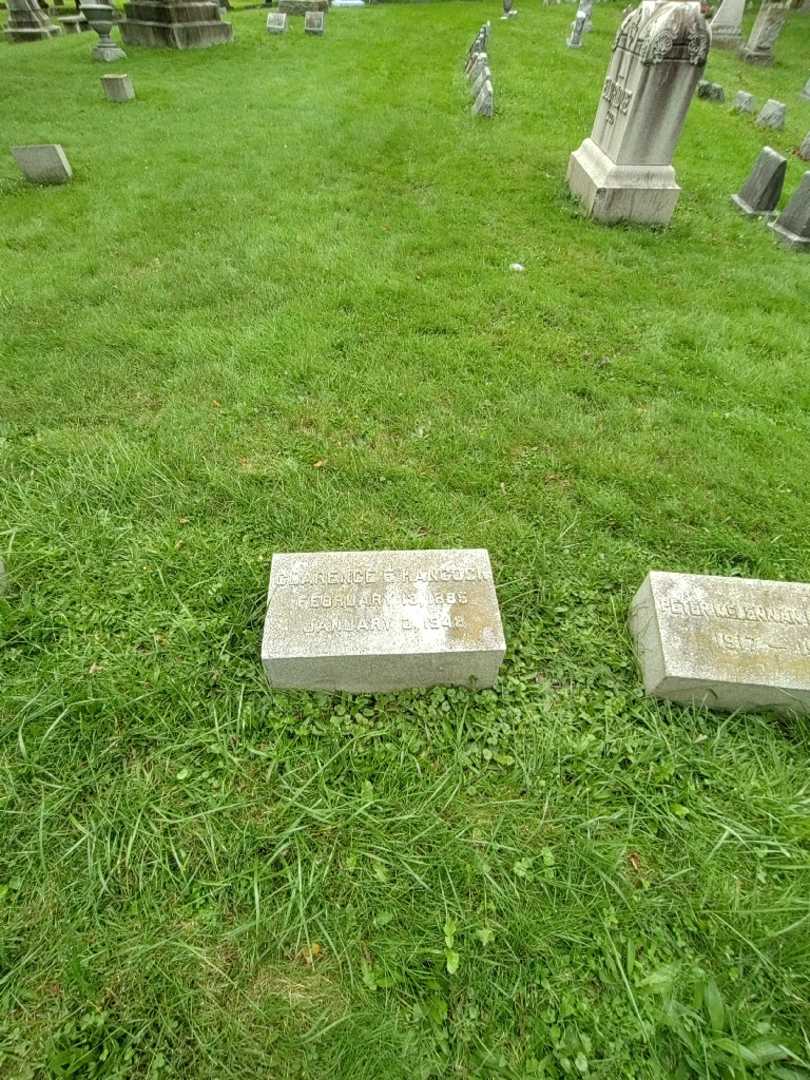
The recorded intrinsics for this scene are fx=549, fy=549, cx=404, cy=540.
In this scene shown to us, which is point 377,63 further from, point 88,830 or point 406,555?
point 88,830

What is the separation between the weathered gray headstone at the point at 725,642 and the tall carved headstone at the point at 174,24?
15.2m

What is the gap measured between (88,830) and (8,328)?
13.4 ft

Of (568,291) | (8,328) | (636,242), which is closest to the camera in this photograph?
(8,328)

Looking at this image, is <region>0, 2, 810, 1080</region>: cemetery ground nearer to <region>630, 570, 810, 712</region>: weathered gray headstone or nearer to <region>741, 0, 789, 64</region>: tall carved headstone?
<region>630, 570, 810, 712</region>: weathered gray headstone

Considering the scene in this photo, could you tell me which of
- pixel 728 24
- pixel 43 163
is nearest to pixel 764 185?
pixel 43 163

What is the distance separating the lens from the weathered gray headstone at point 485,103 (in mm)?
8289

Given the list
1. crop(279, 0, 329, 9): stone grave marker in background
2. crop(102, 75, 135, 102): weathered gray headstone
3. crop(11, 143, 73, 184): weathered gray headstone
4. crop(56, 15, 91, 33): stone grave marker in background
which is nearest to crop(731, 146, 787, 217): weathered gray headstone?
crop(11, 143, 73, 184): weathered gray headstone

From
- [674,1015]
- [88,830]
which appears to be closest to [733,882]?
[674,1015]

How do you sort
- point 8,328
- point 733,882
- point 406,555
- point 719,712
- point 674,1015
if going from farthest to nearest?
point 8,328 < point 406,555 < point 719,712 < point 733,882 < point 674,1015

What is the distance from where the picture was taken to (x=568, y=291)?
4887 millimetres

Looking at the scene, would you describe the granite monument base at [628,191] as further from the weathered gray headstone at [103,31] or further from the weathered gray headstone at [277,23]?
the weathered gray headstone at [277,23]

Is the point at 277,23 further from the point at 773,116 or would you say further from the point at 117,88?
the point at 773,116

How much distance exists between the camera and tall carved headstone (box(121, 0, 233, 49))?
11.3 m

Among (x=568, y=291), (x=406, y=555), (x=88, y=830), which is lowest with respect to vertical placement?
(x=88, y=830)
